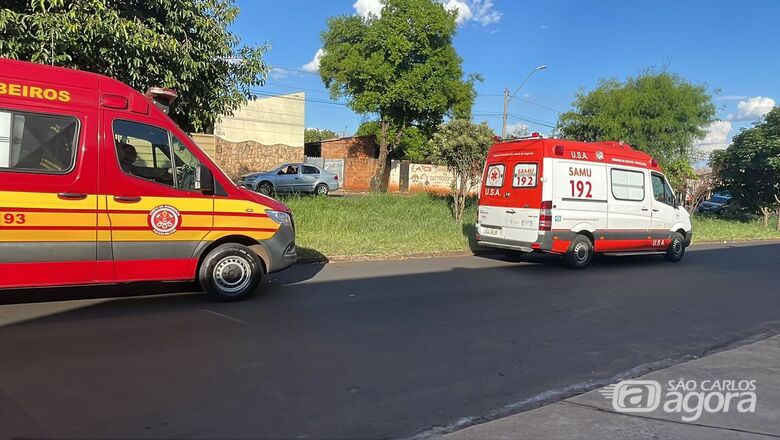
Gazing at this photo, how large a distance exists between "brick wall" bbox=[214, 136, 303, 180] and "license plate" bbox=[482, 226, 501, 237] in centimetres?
2109

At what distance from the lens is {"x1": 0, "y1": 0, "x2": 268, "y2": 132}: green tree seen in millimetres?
8492

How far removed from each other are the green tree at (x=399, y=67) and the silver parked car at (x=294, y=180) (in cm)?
764

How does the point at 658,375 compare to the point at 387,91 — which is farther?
the point at 387,91

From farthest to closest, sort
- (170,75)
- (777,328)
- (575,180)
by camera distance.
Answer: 1. (575,180)
2. (170,75)
3. (777,328)

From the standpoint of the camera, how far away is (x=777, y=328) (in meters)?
6.76

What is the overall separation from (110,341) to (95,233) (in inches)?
53.7

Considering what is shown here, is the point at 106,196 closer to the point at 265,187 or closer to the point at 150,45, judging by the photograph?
the point at 150,45

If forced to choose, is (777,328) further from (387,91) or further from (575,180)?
(387,91)

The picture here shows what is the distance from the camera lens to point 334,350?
514 centimetres

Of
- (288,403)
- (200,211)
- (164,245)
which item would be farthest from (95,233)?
(288,403)

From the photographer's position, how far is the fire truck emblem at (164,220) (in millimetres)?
6215

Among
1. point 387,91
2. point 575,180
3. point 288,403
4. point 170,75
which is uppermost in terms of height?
point 387,91

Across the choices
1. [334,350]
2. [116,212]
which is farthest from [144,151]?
[334,350]

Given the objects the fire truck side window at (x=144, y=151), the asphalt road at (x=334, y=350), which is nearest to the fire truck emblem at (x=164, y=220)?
the fire truck side window at (x=144, y=151)
